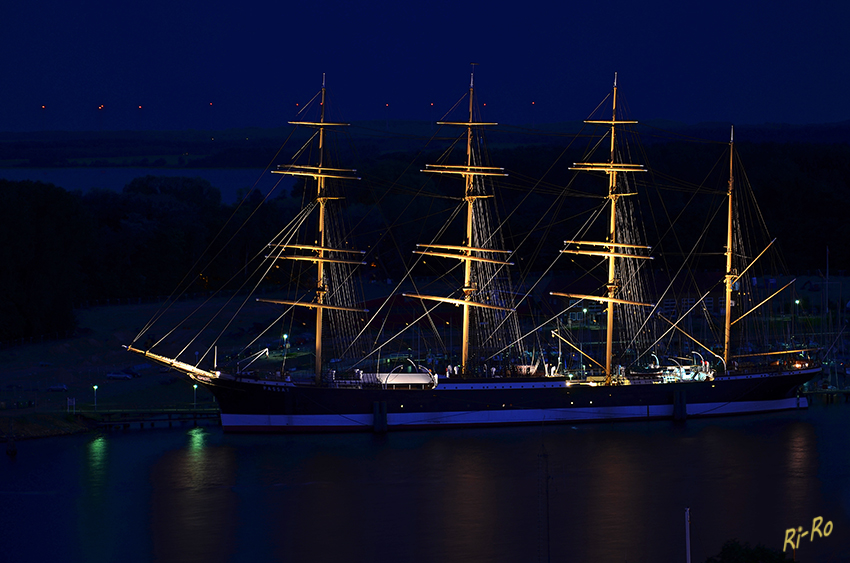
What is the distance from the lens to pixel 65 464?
178 ft

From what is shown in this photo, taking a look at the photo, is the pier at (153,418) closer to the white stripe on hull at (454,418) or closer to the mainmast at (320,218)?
the white stripe on hull at (454,418)

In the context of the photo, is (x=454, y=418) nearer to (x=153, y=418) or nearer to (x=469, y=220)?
(x=469, y=220)

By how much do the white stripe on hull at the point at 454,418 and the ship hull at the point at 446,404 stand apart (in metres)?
0.05

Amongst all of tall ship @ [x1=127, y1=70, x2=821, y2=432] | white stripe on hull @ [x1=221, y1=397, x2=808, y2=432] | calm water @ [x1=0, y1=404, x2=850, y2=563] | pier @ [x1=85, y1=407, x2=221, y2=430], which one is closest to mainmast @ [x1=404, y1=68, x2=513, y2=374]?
tall ship @ [x1=127, y1=70, x2=821, y2=432]

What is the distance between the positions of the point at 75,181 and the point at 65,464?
127 meters

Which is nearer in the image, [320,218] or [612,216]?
[320,218]

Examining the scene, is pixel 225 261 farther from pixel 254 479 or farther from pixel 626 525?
pixel 626 525

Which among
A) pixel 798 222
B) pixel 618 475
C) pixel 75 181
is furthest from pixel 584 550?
pixel 75 181

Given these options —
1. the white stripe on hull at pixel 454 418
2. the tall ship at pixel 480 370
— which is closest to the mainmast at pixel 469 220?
the tall ship at pixel 480 370

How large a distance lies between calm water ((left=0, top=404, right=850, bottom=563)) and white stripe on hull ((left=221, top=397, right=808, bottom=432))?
26.9 inches

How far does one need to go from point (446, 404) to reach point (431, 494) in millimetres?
11644

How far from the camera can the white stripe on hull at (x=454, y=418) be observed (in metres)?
60.1

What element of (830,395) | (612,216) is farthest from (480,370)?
(830,395)

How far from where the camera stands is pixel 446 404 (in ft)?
199
